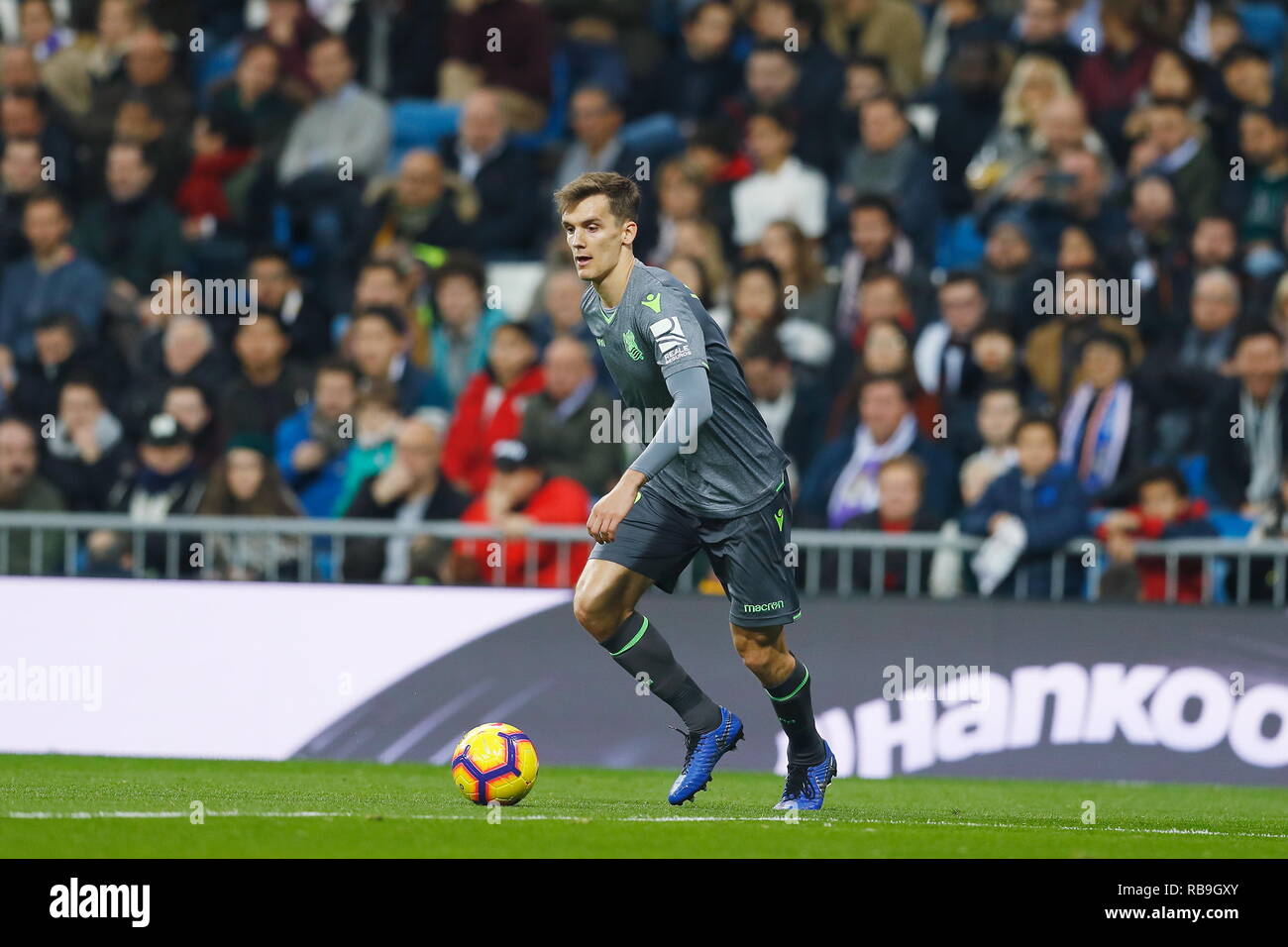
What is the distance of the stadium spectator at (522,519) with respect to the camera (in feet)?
41.1

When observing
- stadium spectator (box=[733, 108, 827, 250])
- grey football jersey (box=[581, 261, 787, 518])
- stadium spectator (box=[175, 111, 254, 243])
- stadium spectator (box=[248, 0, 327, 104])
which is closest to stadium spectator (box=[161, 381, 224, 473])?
stadium spectator (box=[175, 111, 254, 243])

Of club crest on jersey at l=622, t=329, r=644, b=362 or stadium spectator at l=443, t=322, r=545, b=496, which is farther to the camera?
stadium spectator at l=443, t=322, r=545, b=496

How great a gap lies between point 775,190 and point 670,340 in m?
7.38

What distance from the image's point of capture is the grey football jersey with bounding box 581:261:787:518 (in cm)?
880

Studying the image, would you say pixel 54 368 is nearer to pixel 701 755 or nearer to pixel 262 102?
pixel 262 102

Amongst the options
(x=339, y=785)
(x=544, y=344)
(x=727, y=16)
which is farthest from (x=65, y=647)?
(x=727, y=16)

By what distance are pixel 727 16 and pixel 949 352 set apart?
4.49 metres

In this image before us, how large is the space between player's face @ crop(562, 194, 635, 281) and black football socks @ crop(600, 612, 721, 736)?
4.97ft

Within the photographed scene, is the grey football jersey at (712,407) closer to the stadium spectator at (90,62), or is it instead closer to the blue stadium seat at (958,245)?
the blue stadium seat at (958,245)

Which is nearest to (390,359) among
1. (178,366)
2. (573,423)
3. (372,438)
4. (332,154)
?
(372,438)

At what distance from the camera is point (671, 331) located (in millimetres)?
8562

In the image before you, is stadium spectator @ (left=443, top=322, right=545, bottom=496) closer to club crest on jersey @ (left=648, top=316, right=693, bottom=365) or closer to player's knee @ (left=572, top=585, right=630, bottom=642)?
player's knee @ (left=572, top=585, right=630, bottom=642)

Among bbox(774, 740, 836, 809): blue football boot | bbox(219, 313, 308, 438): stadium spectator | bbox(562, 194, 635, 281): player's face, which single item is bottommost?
bbox(774, 740, 836, 809): blue football boot

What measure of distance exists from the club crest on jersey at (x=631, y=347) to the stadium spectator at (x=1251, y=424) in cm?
540
